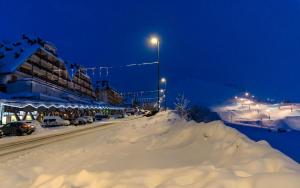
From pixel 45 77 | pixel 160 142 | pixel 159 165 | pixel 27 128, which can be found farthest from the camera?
pixel 45 77

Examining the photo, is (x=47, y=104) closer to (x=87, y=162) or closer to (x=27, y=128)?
(x=27, y=128)

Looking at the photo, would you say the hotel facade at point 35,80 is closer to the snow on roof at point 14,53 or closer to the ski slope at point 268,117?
the snow on roof at point 14,53

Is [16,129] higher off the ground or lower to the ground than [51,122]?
lower

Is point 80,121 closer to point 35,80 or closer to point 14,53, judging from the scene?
point 35,80

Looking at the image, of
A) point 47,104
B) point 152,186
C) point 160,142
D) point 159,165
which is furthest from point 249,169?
point 47,104

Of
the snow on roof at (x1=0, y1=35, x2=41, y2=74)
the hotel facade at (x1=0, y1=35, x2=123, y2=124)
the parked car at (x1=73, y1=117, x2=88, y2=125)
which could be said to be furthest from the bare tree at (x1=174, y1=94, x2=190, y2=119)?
the snow on roof at (x1=0, y1=35, x2=41, y2=74)

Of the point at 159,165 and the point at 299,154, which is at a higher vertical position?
the point at 159,165

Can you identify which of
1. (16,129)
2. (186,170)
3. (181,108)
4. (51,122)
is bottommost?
(16,129)

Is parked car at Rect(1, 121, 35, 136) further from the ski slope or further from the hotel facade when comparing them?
the ski slope

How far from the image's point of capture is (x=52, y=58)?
8881 centimetres

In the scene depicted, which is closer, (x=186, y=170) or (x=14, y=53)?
(x=186, y=170)

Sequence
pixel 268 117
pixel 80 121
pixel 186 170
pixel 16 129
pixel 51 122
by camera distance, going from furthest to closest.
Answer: pixel 268 117 < pixel 80 121 < pixel 51 122 < pixel 16 129 < pixel 186 170

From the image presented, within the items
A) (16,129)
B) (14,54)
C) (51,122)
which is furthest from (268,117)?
(16,129)

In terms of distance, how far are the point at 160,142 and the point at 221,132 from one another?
2.60 meters
